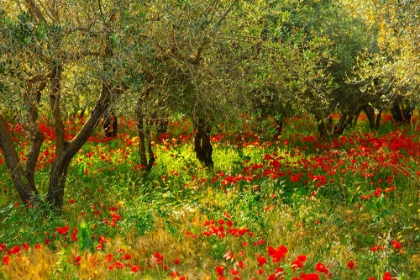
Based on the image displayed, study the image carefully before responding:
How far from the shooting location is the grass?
5.91 metres

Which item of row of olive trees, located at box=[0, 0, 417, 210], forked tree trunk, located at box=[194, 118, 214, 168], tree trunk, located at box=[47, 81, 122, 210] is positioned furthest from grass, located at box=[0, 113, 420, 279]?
row of olive trees, located at box=[0, 0, 417, 210]

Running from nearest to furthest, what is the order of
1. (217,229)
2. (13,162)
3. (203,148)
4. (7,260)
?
(7,260), (217,229), (13,162), (203,148)

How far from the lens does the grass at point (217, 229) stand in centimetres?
591

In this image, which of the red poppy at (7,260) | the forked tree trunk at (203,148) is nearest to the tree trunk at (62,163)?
the red poppy at (7,260)

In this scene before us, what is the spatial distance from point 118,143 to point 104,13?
25.7 feet

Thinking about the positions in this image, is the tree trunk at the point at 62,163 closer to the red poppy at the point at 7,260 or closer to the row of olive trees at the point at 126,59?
the row of olive trees at the point at 126,59

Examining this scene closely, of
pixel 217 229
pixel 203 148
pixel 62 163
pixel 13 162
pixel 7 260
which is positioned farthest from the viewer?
pixel 203 148

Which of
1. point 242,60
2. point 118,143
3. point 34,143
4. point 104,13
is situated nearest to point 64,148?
point 34,143

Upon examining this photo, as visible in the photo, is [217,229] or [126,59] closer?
[217,229]

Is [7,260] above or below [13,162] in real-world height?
below

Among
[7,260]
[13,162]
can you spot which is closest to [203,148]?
[13,162]

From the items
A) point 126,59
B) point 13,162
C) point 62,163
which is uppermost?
point 126,59

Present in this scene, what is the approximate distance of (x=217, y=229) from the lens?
6.31m

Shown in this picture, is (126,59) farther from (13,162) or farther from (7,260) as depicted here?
(13,162)
